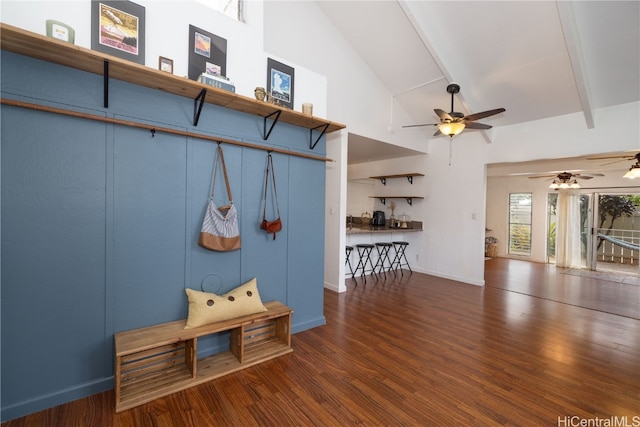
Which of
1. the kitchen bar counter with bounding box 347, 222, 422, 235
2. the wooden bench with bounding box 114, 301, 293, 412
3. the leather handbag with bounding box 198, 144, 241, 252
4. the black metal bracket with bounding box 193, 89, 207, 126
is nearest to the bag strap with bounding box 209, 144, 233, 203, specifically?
the leather handbag with bounding box 198, 144, 241, 252

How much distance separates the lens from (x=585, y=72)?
332cm

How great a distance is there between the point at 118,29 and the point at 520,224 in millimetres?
9742

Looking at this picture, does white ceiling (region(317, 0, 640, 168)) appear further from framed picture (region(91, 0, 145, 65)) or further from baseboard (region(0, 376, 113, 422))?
baseboard (region(0, 376, 113, 422))

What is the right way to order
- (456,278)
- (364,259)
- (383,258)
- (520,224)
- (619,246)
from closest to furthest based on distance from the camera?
(456,278) → (364,259) → (383,258) → (619,246) → (520,224)

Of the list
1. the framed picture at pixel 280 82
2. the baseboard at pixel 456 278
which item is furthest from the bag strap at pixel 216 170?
the baseboard at pixel 456 278

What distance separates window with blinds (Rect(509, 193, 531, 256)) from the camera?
8.13 m

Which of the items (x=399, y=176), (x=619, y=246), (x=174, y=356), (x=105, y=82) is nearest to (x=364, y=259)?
(x=399, y=176)

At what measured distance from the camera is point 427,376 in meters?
2.22

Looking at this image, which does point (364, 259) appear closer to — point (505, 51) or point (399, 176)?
point (399, 176)

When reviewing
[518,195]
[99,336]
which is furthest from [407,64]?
[518,195]

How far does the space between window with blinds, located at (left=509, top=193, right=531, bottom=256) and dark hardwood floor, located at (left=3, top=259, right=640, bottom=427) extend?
4602mm

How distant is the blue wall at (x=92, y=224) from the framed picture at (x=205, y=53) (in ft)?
0.99

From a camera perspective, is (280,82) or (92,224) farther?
(280,82)

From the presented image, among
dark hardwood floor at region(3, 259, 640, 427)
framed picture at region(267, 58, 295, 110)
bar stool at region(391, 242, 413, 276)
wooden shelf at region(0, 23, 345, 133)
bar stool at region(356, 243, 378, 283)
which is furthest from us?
bar stool at region(391, 242, 413, 276)
